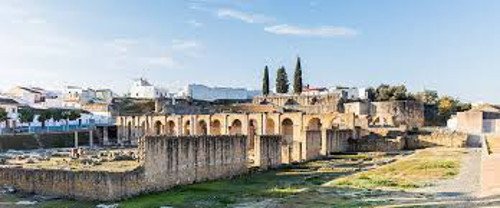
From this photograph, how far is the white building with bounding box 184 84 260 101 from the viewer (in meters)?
109

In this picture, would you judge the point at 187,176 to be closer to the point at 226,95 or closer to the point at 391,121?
the point at 391,121

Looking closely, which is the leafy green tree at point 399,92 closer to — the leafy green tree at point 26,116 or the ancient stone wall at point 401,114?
the ancient stone wall at point 401,114

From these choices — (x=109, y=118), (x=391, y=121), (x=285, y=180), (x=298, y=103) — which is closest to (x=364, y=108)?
(x=391, y=121)

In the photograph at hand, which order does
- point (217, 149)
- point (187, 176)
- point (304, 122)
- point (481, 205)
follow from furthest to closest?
1. point (304, 122)
2. point (217, 149)
3. point (187, 176)
4. point (481, 205)

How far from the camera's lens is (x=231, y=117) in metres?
61.6

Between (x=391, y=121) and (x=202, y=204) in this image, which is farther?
(x=391, y=121)

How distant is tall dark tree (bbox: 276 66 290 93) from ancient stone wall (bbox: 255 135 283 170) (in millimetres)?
57558

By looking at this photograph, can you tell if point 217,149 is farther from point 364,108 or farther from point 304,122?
point 364,108

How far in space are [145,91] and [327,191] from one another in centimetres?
8815

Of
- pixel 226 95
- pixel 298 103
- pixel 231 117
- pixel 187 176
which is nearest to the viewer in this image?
pixel 187 176

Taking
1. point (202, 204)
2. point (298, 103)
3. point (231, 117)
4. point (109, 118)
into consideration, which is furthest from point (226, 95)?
point (202, 204)

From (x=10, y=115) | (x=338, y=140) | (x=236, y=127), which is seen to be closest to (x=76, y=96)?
(x=10, y=115)

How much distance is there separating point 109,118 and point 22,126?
1395 cm

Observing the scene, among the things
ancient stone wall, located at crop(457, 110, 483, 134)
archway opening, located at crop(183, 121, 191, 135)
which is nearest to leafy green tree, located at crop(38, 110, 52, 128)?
archway opening, located at crop(183, 121, 191, 135)
